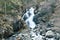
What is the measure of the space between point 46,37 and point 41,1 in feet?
44.9

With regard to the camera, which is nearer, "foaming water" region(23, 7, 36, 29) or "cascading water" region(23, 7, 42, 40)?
"cascading water" region(23, 7, 42, 40)

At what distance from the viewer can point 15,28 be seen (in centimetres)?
1686

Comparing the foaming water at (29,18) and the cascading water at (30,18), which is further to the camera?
the foaming water at (29,18)

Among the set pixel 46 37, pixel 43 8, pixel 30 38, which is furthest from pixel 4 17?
pixel 43 8

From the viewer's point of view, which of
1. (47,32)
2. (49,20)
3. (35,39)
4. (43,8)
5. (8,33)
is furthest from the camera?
(43,8)

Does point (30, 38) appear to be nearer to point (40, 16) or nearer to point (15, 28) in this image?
point (15, 28)

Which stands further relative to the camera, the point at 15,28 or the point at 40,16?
the point at 40,16

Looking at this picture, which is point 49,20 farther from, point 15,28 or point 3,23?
point 3,23

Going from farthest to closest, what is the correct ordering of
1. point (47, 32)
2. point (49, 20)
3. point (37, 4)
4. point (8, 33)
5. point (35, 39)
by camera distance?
point (37, 4) → point (49, 20) → point (47, 32) → point (35, 39) → point (8, 33)

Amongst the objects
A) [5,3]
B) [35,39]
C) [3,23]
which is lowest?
[35,39]

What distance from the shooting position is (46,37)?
16.7 metres

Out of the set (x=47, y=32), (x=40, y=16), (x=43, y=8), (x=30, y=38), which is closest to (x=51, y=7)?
(x=43, y=8)

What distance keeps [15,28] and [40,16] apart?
7.11 metres

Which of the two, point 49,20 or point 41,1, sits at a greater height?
point 41,1
